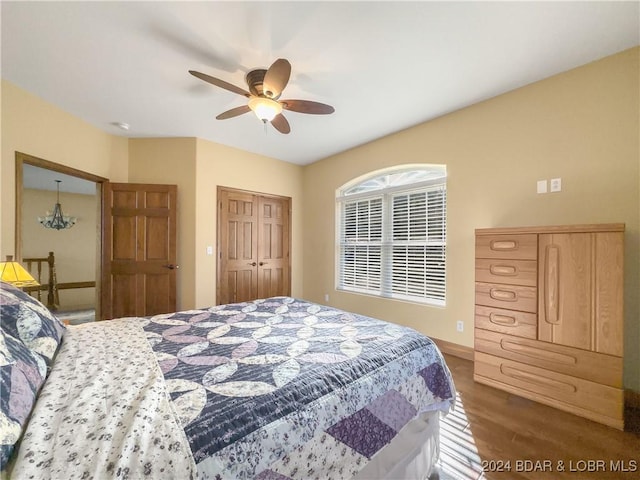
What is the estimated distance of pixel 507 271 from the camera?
88.4 inches

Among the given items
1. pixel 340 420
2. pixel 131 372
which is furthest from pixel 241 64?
pixel 340 420

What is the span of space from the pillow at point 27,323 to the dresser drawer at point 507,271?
114 inches

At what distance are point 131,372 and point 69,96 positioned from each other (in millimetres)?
3080

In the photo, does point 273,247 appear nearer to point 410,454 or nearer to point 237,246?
point 237,246

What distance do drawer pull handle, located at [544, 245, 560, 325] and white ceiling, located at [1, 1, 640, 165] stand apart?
1543 mm

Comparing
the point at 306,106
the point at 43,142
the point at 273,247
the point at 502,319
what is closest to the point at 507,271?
the point at 502,319

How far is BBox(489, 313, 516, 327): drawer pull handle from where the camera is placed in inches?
87.2

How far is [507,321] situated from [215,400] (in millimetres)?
2377

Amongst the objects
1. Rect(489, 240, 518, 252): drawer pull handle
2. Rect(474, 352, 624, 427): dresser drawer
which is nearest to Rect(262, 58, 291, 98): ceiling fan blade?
Rect(489, 240, 518, 252): drawer pull handle

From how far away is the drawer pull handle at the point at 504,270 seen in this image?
221cm

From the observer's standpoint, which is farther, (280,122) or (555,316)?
(280,122)

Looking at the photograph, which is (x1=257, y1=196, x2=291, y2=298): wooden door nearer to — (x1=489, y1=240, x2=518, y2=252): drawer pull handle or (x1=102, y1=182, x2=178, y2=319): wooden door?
(x1=102, y1=182, x2=178, y2=319): wooden door

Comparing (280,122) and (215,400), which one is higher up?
(280,122)

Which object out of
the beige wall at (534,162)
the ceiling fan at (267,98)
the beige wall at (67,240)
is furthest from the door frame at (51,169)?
the beige wall at (534,162)
